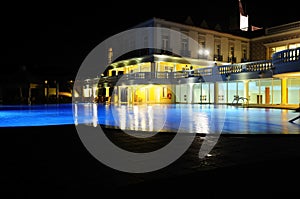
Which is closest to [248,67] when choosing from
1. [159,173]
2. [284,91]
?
[284,91]

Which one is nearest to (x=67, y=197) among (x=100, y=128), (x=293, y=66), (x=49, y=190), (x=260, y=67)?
(x=49, y=190)

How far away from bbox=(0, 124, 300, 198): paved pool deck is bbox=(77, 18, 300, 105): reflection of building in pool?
55.4 feet

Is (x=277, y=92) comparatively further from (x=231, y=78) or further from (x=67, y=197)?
(x=67, y=197)

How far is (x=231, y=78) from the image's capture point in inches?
1026

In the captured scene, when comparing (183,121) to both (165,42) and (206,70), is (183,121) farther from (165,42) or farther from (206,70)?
(165,42)

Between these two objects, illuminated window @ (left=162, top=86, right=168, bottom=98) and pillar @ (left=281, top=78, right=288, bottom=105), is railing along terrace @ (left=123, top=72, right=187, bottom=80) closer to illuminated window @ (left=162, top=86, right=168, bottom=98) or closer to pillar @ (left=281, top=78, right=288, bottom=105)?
illuminated window @ (left=162, top=86, right=168, bottom=98)

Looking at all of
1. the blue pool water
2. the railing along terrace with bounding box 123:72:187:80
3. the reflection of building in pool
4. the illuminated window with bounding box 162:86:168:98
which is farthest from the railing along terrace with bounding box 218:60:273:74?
the illuminated window with bounding box 162:86:168:98

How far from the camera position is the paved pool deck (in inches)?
141

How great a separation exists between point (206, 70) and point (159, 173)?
26.2 meters

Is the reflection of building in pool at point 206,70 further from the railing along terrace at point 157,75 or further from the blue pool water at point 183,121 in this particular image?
the blue pool water at point 183,121

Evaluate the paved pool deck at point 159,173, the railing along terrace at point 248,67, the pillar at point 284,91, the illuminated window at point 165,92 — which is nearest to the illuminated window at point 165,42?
the illuminated window at point 165,92

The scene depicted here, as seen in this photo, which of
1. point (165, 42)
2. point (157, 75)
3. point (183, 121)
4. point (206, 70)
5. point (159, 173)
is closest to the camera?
point (159, 173)

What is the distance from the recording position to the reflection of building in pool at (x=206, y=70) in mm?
25062

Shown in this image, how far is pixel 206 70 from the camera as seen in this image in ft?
97.5
